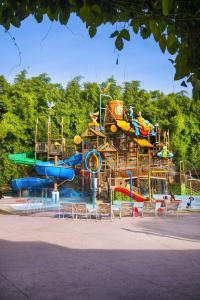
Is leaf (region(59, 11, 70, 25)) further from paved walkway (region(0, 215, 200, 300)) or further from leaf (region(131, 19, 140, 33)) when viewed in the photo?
paved walkway (region(0, 215, 200, 300))

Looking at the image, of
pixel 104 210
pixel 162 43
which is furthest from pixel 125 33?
pixel 104 210

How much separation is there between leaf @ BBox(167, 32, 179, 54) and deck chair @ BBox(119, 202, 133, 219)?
15.2 m

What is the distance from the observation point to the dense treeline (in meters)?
45.1

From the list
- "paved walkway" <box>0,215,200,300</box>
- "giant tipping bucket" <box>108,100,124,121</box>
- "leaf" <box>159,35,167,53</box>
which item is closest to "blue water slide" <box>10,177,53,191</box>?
"giant tipping bucket" <box>108,100,124,121</box>

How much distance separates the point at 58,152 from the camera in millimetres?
34594

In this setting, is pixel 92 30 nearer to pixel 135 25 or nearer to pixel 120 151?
pixel 135 25

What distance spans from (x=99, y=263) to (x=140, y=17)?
5670 millimetres

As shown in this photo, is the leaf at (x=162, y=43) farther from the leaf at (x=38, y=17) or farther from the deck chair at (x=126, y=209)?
the deck chair at (x=126, y=209)

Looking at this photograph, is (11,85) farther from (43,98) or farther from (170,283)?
(170,283)

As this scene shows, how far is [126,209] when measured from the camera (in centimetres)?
1789

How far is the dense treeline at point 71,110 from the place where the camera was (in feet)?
148

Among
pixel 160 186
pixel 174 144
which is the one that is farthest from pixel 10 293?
pixel 174 144

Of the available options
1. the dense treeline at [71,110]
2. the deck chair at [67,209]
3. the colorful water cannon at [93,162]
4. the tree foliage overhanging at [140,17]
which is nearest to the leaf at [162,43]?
A: the tree foliage overhanging at [140,17]

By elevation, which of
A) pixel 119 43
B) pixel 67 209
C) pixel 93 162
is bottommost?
pixel 67 209
